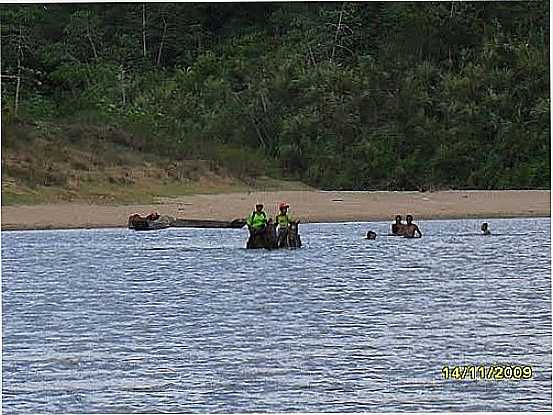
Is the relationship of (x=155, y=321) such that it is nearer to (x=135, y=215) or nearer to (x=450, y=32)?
(x=135, y=215)

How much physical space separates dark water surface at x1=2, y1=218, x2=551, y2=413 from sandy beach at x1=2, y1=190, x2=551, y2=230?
25 cm

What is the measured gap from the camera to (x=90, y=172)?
1464 cm

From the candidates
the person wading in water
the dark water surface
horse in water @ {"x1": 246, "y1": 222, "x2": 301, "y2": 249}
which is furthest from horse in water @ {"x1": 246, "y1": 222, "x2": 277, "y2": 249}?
the person wading in water

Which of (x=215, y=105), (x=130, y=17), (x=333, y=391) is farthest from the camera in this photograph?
(x=215, y=105)

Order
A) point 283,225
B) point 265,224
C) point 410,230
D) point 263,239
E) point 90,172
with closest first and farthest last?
point 263,239 < point 283,225 < point 265,224 < point 410,230 < point 90,172

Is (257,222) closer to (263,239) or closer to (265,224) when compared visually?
(265,224)

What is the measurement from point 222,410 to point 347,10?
990 centimetres

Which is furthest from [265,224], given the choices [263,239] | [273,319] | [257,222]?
[273,319]

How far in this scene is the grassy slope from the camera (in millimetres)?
14109

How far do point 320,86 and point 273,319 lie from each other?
789 cm

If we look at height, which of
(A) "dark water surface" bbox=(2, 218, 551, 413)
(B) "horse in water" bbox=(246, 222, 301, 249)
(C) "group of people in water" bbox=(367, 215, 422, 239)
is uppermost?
(C) "group of people in water" bbox=(367, 215, 422, 239)

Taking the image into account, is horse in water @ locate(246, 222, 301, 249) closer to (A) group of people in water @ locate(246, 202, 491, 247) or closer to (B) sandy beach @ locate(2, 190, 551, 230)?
(A) group of people in water @ locate(246, 202, 491, 247)

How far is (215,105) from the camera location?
623 inches

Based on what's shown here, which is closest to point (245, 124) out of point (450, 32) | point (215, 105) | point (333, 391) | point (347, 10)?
point (215, 105)
